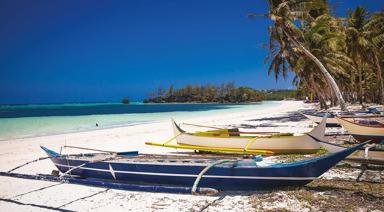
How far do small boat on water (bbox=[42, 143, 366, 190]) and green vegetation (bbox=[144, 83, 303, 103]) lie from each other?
106 metres

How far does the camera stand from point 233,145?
27.4ft

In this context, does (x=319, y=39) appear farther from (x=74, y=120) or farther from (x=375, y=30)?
(x=74, y=120)

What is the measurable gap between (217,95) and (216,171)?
123653 millimetres

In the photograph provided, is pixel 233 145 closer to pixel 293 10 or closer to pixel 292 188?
pixel 292 188

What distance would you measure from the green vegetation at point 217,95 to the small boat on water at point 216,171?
10589 cm

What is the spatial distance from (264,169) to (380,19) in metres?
26.4

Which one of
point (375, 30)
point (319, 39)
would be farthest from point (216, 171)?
point (375, 30)

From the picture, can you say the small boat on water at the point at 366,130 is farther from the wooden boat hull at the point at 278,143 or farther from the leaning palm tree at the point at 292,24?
the leaning palm tree at the point at 292,24

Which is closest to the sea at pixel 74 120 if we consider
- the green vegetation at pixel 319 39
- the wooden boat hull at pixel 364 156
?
the green vegetation at pixel 319 39

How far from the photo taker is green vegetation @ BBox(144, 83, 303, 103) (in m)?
120

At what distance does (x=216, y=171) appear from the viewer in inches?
207

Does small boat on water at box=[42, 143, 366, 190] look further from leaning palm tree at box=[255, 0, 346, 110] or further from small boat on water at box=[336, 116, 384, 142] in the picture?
leaning palm tree at box=[255, 0, 346, 110]

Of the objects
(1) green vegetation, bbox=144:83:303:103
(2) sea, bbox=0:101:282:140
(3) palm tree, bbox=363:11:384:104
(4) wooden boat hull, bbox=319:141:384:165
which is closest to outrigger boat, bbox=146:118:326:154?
(4) wooden boat hull, bbox=319:141:384:165

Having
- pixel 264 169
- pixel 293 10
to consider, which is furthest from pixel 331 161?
pixel 293 10
